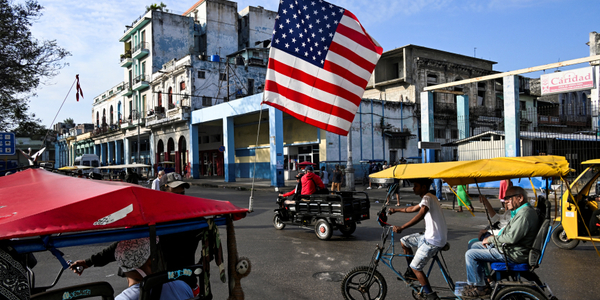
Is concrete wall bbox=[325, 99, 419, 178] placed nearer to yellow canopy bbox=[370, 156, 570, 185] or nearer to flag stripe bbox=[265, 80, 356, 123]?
flag stripe bbox=[265, 80, 356, 123]

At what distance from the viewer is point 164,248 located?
139 inches

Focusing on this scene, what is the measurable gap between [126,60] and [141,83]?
6210 mm

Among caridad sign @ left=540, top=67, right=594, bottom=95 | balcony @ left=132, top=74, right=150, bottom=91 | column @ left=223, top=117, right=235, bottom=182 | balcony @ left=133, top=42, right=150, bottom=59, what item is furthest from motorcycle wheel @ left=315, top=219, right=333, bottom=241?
balcony @ left=133, top=42, right=150, bottom=59

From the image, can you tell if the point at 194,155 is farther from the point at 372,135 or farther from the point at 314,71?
the point at 314,71

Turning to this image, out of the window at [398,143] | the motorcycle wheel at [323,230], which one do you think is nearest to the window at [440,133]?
the window at [398,143]

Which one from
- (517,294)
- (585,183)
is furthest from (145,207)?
(585,183)

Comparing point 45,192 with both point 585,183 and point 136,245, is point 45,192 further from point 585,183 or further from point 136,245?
point 585,183

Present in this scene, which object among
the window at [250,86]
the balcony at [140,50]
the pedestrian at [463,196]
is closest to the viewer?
the pedestrian at [463,196]

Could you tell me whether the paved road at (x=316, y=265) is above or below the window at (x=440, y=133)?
below

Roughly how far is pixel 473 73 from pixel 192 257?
38.9 metres

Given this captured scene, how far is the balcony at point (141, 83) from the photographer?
4366cm

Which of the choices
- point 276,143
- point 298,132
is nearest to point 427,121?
point 276,143

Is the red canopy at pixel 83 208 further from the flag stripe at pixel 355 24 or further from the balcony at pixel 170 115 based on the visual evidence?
the balcony at pixel 170 115

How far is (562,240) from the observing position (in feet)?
26.3
